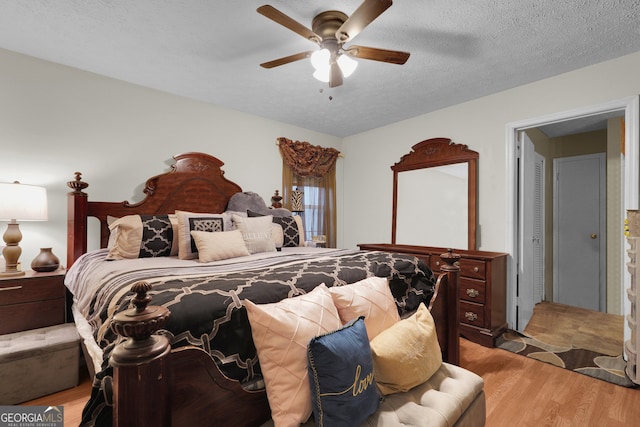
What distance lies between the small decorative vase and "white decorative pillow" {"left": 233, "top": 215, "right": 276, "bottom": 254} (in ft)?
4.53

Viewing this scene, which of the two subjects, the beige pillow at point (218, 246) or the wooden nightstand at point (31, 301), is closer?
the wooden nightstand at point (31, 301)

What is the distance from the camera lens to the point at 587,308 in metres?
3.89

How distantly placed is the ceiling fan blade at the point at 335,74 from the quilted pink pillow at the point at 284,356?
160cm

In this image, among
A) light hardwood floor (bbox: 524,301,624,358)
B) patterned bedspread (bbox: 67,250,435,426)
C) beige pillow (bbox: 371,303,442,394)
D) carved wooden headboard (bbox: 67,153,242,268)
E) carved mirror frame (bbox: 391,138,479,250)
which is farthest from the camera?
carved mirror frame (bbox: 391,138,479,250)

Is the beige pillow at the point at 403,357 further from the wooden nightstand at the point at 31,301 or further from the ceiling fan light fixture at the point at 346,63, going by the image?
the wooden nightstand at the point at 31,301

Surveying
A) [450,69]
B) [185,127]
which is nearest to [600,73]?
[450,69]

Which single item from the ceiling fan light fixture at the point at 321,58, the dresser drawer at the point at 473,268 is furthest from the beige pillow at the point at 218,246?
the dresser drawer at the point at 473,268

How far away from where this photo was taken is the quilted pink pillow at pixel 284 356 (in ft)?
3.33

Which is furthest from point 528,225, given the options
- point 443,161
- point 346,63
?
point 346,63

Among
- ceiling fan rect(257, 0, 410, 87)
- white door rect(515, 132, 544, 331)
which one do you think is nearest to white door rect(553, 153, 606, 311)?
white door rect(515, 132, 544, 331)

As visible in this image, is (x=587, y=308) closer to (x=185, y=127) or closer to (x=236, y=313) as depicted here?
(x=236, y=313)

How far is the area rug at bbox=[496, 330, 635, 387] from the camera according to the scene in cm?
215

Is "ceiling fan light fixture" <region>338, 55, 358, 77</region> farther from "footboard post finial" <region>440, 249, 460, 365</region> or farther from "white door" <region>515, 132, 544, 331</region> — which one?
"white door" <region>515, 132, 544, 331</region>

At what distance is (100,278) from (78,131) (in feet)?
5.66
